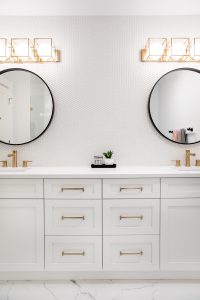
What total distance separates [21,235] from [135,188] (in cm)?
99

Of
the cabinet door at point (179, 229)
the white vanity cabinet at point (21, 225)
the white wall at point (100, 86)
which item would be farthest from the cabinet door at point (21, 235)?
the cabinet door at point (179, 229)

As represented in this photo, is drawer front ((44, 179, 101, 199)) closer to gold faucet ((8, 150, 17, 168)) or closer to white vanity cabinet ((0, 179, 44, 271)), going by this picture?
white vanity cabinet ((0, 179, 44, 271))

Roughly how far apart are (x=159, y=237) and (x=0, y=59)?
2.15 metres

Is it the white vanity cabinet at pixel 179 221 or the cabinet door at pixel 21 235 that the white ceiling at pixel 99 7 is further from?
the cabinet door at pixel 21 235

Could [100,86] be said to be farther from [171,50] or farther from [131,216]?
[131,216]

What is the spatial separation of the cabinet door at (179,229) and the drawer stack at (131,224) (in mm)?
63

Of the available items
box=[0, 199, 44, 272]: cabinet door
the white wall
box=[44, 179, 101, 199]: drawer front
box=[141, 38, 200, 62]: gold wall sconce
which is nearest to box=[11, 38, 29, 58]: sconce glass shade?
the white wall

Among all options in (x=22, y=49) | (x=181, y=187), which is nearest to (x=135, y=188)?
(x=181, y=187)

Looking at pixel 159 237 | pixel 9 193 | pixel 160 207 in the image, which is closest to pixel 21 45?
pixel 9 193

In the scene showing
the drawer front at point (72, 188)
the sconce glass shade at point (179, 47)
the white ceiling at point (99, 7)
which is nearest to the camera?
the drawer front at point (72, 188)

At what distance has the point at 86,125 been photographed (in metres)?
2.55

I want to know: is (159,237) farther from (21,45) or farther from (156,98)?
(21,45)

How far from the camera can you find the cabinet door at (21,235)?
2104mm
